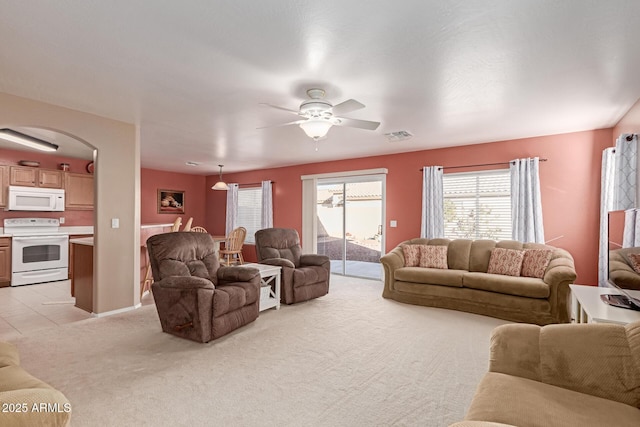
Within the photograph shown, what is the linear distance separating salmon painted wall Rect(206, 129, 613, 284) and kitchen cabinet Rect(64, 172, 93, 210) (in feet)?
18.0

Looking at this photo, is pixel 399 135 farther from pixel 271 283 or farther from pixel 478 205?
pixel 271 283

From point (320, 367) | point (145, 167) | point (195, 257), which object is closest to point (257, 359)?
point (320, 367)

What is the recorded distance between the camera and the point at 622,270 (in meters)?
2.50

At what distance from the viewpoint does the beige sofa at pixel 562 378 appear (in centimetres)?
123

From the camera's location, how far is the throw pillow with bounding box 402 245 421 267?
4.94 m

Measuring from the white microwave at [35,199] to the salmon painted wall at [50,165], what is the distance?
28 centimetres

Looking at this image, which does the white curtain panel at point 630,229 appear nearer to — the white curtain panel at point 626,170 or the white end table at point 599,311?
the white end table at point 599,311

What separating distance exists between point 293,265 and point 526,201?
11.4ft

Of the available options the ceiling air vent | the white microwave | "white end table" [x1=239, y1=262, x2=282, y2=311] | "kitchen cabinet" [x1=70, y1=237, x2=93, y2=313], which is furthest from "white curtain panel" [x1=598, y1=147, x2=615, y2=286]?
the white microwave

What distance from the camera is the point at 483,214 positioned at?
5137 mm

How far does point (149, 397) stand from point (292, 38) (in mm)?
2595

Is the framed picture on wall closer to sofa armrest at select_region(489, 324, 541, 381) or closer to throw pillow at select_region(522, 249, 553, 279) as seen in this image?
throw pillow at select_region(522, 249, 553, 279)

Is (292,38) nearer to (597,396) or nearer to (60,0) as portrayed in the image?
(60,0)

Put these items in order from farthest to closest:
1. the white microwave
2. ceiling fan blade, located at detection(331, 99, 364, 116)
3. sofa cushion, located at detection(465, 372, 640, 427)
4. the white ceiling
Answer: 1. the white microwave
2. ceiling fan blade, located at detection(331, 99, 364, 116)
3. the white ceiling
4. sofa cushion, located at detection(465, 372, 640, 427)
